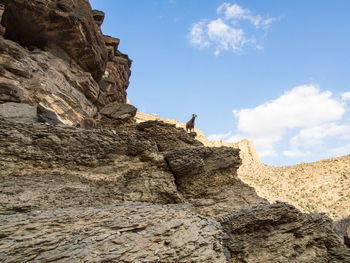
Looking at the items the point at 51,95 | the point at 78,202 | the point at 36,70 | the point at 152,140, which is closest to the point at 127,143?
the point at 152,140

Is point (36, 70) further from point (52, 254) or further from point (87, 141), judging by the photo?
point (52, 254)

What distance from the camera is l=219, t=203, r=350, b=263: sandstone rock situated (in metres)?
7.06

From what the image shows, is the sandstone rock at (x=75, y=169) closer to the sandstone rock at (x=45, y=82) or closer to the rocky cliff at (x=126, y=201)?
the rocky cliff at (x=126, y=201)

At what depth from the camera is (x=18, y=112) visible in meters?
9.93

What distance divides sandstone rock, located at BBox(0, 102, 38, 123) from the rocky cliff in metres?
0.04

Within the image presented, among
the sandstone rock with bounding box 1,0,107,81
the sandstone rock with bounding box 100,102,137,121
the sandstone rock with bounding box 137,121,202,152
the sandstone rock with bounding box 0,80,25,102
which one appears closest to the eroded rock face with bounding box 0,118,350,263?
the sandstone rock with bounding box 137,121,202,152

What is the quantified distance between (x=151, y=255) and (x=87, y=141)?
4.39 metres

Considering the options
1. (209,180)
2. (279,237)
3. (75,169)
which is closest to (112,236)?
(75,169)

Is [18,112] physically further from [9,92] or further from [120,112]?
[120,112]

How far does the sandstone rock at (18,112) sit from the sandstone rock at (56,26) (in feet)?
27.9

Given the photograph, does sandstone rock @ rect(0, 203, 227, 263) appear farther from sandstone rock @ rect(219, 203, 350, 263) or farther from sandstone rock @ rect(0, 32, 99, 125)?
sandstone rock @ rect(0, 32, 99, 125)

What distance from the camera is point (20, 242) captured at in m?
4.45

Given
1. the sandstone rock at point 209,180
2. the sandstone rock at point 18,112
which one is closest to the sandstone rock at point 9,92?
the sandstone rock at point 18,112

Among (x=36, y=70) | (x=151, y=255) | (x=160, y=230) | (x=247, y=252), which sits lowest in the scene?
(x=247, y=252)
